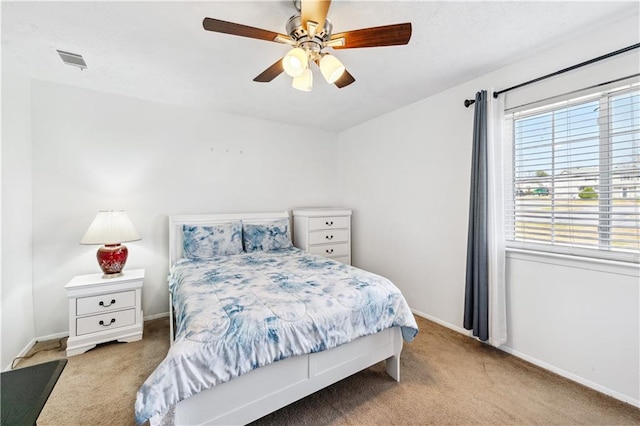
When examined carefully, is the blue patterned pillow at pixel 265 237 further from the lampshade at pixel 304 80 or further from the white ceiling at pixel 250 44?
the lampshade at pixel 304 80

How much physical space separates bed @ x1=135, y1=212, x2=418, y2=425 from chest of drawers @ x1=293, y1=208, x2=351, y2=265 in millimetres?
1117

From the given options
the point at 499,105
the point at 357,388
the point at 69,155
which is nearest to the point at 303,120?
the point at 499,105

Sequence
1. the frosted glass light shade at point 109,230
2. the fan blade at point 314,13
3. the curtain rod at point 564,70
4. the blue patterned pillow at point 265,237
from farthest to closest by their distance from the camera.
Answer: the blue patterned pillow at point 265,237
the frosted glass light shade at point 109,230
the curtain rod at point 564,70
the fan blade at point 314,13

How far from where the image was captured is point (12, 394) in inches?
33.8

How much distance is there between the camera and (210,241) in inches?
115

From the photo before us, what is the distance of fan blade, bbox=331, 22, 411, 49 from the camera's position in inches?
55.2

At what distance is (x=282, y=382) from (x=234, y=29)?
194 centimetres

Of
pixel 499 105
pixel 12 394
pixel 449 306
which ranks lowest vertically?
pixel 449 306

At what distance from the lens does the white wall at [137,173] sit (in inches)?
102

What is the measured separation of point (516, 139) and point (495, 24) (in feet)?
3.18

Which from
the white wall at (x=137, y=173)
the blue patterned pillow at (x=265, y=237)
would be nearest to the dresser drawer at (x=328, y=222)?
the blue patterned pillow at (x=265, y=237)

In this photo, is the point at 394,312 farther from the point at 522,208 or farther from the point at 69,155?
the point at 69,155

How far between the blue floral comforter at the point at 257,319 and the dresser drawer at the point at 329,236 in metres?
1.18

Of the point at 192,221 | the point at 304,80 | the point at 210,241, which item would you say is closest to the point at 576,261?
the point at 304,80
